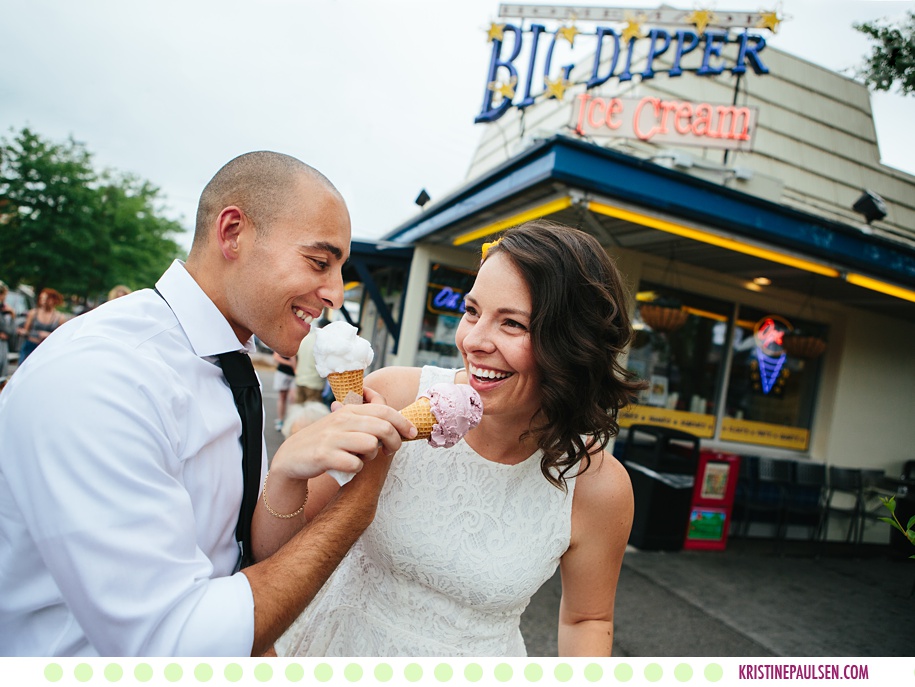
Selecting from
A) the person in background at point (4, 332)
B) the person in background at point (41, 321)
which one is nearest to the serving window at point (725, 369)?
the person in background at point (41, 321)

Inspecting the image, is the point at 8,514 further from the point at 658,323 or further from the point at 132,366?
the point at 658,323

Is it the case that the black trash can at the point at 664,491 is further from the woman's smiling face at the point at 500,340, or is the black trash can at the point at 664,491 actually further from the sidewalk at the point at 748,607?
the woman's smiling face at the point at 500,340

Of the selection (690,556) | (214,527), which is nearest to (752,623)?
(690,556)

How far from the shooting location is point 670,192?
4.61m

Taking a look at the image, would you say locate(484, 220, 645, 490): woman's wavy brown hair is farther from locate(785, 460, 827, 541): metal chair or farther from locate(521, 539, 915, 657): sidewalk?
locate(785, 460, 827, 541): metal chair

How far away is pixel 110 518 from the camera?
95 centimetres

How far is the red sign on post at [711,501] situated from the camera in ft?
22.1

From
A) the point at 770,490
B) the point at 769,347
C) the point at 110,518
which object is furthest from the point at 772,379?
the point at 110,518

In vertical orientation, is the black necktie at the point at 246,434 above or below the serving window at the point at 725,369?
below

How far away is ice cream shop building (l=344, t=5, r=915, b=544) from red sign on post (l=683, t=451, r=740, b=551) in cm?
89

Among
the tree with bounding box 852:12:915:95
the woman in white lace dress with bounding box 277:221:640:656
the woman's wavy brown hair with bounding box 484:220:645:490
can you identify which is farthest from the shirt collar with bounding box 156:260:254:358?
the tree with bounding box 852:12:915:95

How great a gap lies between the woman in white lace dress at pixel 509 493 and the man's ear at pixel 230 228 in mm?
712

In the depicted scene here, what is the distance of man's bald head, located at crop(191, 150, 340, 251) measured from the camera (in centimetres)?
139
